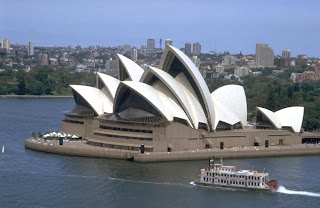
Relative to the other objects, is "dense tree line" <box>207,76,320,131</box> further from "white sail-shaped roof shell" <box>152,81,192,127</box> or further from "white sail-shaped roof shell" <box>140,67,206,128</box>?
"white sail-shaped roof shell" <box>152,81,192,127</box>

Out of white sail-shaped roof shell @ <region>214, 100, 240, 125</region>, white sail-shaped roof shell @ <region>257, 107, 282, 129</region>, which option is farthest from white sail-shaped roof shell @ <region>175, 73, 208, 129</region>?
white sail-shaped roof shell @ <region>257, 107, 282, 129</region>

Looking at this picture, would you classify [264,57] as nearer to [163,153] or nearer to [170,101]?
[170,101]

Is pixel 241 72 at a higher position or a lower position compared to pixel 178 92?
higher

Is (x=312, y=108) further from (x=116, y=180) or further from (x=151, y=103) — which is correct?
(x=116, y=180)

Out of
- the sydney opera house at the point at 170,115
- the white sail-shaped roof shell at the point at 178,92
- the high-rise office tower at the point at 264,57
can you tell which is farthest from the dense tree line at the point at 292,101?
the high-rise office tower at the point at 264,57

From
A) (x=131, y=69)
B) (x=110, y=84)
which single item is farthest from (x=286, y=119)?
(x=110, y=84)

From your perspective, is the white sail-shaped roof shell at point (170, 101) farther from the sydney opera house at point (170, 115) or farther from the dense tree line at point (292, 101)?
the dense tree line at point (292, 101)
